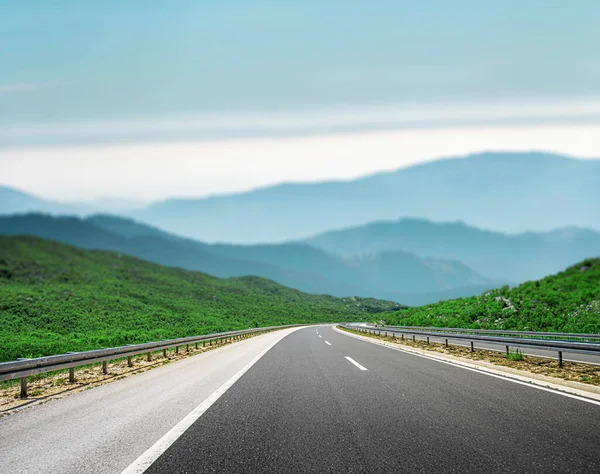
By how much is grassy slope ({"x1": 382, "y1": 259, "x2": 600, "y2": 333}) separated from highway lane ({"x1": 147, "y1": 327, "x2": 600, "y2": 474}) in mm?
26617

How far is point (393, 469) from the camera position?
444 cm

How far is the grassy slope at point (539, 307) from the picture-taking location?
115 ft

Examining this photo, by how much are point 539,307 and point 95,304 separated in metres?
55.3

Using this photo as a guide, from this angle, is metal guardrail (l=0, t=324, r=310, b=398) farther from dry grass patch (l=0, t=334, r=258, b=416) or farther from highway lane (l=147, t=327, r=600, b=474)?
highway lane (l=147, t=327, r=600, b=474)

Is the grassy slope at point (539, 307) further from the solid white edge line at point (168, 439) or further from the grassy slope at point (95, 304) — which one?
the solid white edge line at point (168, 439)

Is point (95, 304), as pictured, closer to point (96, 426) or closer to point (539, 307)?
point (539, 307)

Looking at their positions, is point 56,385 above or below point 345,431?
below

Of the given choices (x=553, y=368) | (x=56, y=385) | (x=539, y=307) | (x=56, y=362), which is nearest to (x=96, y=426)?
(x=56, y=362)

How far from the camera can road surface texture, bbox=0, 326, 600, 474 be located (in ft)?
15.4

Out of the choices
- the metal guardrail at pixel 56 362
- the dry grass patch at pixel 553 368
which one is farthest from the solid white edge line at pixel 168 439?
the dry grass patch at pixel 553 368

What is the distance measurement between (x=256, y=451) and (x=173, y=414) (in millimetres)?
2539

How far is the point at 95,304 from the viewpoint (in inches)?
2554

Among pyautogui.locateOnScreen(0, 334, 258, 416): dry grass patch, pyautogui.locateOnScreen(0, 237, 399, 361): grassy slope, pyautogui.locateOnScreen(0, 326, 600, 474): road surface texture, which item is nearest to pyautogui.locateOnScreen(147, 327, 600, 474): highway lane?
pyautogui.locateOnScreen(0, 326, 600, 474): road surface texture

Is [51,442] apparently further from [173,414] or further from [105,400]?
[105,400]
